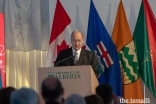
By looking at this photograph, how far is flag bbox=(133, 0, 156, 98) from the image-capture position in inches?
240

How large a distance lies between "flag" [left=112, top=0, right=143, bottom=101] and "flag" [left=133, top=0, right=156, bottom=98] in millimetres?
124

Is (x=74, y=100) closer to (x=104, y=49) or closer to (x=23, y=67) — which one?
(x=104, y=49)

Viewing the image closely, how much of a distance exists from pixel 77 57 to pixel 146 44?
217cm

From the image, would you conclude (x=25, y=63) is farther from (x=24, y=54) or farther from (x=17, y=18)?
(x=17, y=18)

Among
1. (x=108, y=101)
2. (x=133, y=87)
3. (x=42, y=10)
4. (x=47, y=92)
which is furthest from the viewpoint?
(x=42, y=10)

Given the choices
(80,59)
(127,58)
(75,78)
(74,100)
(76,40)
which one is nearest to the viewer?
(74,100)

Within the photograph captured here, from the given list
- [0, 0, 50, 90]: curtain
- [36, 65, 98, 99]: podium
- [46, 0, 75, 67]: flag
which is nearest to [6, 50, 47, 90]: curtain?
[0, 0, 50, 90]: curtain

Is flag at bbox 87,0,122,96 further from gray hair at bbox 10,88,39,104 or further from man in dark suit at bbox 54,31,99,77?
gray hair at bbox 10,88,39,104

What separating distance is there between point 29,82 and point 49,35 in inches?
40.0

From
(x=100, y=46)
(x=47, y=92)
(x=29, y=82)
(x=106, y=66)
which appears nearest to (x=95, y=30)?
(x=100, y=46)

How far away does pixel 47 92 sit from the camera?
186 centimetres

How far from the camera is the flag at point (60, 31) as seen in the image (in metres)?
6.34

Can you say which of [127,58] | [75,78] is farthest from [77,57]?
[127,58]

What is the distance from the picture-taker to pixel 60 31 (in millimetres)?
Answer: 6414
